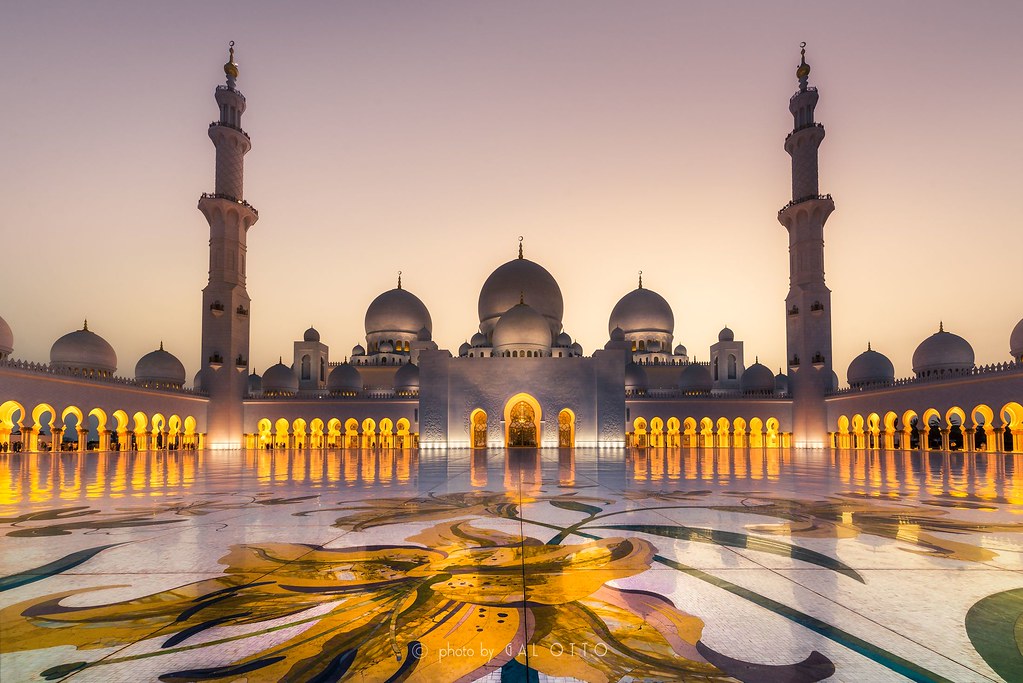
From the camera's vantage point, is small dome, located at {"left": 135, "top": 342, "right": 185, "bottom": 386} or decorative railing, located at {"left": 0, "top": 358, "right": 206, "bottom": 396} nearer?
decorative railing, located at {"left": 0, "top": 358, "right": 206, "bottom": 396}

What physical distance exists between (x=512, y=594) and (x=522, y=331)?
83.7ft

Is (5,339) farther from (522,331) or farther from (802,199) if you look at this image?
(802,199)

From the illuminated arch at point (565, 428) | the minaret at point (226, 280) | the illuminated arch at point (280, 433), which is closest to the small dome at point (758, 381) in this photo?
the illuminated arch at point (565, 428)

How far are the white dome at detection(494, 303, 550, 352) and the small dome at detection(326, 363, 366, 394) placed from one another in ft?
36.4

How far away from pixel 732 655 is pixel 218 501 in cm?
625

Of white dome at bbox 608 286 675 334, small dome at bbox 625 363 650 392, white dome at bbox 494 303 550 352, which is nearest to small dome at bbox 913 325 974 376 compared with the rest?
small dome at bbox 625 363 650 392

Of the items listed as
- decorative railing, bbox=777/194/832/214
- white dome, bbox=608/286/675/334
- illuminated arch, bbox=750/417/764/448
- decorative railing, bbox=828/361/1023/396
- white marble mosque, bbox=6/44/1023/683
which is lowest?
illuminated arch, bbox=750/417/764/448

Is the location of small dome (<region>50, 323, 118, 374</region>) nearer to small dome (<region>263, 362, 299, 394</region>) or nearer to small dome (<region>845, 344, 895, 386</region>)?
small dome (<region>263, 362, 299, 394</region>)

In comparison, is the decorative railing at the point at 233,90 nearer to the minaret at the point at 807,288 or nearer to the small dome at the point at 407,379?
the small dome at the point at 407,379

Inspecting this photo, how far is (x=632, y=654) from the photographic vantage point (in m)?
2.05

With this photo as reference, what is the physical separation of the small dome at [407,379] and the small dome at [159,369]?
1214 centimetres

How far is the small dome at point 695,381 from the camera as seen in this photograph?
34438mm

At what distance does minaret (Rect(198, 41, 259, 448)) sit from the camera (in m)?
29.9

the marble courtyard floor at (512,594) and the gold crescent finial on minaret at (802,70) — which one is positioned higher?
the gold crescent finial on minaret at (802,70)
